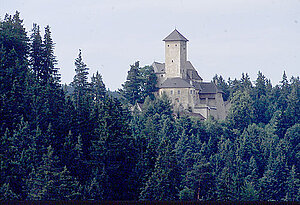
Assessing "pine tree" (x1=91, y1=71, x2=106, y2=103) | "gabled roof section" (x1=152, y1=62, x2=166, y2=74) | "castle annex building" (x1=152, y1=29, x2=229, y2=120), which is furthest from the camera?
"gabled roof section" (x1=152, y1=62, x2=166, y2=74)

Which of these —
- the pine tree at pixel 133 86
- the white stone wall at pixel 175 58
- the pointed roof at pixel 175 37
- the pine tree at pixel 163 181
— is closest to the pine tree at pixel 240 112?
the white stone wall at pixel 175 58

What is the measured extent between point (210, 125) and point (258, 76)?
42944 mm

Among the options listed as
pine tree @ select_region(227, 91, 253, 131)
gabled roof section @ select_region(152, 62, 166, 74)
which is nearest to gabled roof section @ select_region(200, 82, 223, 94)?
pine tree @ select_region(227, 91, 253, 131)

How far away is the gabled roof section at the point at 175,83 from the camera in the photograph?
128250 millimetres

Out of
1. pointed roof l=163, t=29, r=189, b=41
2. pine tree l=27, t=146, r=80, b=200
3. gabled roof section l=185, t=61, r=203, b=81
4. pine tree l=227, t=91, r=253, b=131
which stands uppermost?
pointed roof l=163, t=29, r=189, b=41

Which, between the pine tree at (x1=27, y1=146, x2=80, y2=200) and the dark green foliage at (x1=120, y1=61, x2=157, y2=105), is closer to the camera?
the pine tree at (x1=27, y1=146, x2=80, y2=200)

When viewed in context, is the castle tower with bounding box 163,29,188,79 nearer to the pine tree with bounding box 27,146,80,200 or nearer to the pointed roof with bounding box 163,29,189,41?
the pointed roof with bounding box 163,29,189,41

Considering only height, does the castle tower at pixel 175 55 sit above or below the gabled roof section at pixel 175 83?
above

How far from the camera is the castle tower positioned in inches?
5172

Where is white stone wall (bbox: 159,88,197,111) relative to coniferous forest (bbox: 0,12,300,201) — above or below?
above

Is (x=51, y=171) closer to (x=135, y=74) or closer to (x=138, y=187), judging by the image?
(x=138, y=187)

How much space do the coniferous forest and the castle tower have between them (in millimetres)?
11431

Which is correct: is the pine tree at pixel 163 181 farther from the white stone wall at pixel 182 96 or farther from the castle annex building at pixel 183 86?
the white stone wall at pixel 182 96

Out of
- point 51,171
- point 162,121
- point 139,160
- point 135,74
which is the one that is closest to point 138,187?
point 139,160
